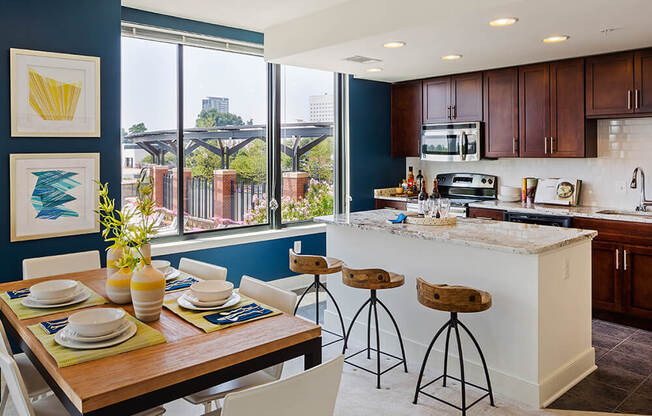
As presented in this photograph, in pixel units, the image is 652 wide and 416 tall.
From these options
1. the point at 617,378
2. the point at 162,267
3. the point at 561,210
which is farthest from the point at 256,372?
the point at 561,210

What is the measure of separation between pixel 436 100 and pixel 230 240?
2.79 m

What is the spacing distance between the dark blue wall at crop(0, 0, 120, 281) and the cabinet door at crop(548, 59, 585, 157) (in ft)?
12.4

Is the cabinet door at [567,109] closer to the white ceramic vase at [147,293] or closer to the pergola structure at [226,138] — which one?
the pergola structure at [226,138]

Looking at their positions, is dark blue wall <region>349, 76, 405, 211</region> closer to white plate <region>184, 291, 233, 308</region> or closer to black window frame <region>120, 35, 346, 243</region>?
black window frame <region>120, 35, 346, 243</region>

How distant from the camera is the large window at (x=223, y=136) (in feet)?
14.0

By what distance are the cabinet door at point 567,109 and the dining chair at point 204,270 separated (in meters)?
3.47

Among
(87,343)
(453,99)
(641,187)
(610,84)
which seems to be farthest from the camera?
(453,99)

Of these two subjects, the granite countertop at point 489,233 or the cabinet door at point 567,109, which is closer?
the granite countertop at point 489,233

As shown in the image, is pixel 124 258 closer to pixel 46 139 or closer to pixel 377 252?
pixel 46 139

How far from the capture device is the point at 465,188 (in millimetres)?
5824

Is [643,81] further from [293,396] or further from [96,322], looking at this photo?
[96,322]

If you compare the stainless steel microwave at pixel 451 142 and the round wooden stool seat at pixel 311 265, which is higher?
the stainless steel microwave at pixel 451 142

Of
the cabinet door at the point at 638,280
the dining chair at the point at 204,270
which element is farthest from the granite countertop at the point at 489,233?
the cabinet door at the point at 638,280

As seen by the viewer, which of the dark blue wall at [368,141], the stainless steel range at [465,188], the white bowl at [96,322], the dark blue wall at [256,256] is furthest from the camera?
the dark blue wall at [368,141]
